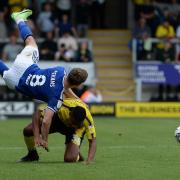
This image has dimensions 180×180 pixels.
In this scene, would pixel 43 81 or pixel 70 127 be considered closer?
pixel 43 81

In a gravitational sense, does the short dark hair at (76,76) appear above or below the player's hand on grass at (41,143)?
above

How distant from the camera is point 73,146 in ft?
39.6

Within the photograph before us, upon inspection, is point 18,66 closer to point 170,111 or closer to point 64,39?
point 170,111

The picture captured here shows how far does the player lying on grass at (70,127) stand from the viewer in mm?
11672

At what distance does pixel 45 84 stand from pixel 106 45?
16.7 meters

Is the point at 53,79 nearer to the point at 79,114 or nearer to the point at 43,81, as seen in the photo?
the point at 43,81

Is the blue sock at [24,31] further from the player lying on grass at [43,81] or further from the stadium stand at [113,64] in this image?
the stadium stand at [113,64]

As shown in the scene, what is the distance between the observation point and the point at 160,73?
83.9ft

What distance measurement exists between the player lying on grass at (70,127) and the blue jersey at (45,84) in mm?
331

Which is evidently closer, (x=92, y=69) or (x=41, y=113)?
(x=41, y=113)

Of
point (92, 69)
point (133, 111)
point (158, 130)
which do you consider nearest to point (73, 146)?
point (158, 130)

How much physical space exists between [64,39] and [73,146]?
13.6 m

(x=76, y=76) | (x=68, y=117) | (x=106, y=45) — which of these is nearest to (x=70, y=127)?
(x=68, y=117)

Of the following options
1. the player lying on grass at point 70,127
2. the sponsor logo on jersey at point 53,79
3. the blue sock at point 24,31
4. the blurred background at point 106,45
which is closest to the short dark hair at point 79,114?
the player lying on grass at point 70,127
